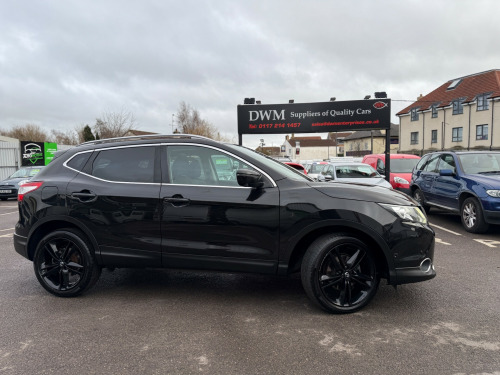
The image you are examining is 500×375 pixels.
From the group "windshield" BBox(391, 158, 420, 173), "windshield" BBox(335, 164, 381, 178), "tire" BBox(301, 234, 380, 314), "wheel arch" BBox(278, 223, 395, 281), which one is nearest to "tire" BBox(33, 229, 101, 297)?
"wheel arch" BBox(278, 223, 395, 281)

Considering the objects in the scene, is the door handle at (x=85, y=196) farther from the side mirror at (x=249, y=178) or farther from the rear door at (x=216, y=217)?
the side mirror at (x=249, y=178)

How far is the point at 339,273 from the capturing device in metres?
3.51

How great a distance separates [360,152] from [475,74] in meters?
31.3

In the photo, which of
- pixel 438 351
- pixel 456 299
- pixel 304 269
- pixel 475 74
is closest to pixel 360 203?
pixel 304 269

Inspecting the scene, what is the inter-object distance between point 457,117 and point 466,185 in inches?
1569

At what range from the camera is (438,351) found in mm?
2844

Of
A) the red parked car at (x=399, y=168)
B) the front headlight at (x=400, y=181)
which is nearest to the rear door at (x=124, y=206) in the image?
the red parked car at (x=399, y=168)

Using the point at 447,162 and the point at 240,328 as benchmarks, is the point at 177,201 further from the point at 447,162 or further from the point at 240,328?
the point at 447,162

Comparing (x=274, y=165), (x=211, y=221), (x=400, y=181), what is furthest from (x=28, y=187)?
(x=400, y=181)

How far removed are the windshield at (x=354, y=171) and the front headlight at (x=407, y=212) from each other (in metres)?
7.97

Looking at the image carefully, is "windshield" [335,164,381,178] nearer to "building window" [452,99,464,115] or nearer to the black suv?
the black suv

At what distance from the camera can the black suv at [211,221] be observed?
11.3ft

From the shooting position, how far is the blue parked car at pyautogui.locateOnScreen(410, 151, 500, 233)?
6.76 m

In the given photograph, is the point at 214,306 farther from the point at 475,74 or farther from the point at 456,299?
the point at 475,74
